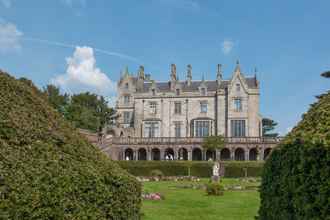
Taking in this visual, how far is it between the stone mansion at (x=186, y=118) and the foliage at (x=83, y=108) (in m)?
5.43

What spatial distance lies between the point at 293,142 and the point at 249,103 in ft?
155

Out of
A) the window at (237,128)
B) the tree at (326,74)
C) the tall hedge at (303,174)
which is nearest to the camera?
the tall hedge at (303,174)

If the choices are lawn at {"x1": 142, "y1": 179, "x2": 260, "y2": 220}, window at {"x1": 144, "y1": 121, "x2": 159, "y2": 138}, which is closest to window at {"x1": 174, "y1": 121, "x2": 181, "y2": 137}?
window at {"x1": 144, "y1": 121, "x2": 159, "y2": 138}

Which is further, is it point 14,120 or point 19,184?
point 14,120

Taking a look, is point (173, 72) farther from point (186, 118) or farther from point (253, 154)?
point (253, 154)

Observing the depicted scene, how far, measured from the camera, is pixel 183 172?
37125 mm

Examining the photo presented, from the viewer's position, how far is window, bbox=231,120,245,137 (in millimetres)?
51062

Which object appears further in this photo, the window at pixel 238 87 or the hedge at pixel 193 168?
the window at pixel 238 87

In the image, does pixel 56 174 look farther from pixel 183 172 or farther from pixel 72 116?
pixel 72 116

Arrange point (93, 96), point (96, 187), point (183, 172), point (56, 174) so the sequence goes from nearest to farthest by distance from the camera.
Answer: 1. point (56, 174)
2. point (96, 187)
3. point (183, 172)
4. point (93, 96)

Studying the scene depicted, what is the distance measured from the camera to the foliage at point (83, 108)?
58312 millimetres

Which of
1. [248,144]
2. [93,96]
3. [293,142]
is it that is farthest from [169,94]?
[293,142]

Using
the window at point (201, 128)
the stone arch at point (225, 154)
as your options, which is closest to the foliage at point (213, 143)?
the stone arch at point (225, 154)

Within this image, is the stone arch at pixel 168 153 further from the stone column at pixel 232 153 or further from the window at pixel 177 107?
the stone column at pixel 232 153
